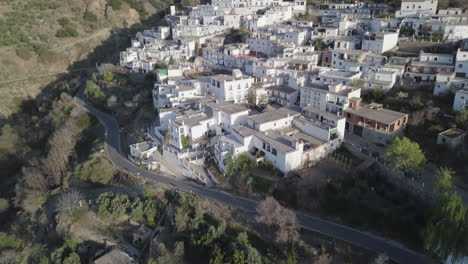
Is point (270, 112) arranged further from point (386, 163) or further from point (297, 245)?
point (297, 245)

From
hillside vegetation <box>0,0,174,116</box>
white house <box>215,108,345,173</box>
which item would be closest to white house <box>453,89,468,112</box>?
white house <box>215,108,345,173</box>

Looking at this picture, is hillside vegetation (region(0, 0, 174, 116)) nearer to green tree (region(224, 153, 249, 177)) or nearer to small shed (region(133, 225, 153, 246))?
green tree (region(224, 153, 249, 177))

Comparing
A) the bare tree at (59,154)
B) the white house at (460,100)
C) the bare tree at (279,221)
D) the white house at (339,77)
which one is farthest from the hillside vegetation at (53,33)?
the white house at (460,100)

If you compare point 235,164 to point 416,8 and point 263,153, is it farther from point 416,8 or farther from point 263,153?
point 416,8

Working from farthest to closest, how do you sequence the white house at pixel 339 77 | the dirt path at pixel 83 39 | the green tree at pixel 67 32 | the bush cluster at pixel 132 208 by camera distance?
the green tree at pixel 67 32, the dirt path at pixel 83 39, the white house at pixel 339 77, the bush cluster at pixel 132 208

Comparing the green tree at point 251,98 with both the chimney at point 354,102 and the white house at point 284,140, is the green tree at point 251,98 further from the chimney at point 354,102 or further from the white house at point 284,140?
the chimney at point 354,102

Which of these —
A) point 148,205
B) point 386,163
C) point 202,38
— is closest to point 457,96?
point 386,163
